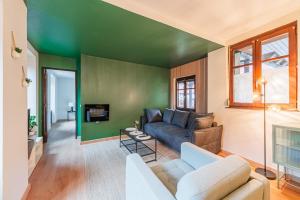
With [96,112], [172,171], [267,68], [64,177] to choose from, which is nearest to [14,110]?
[64,177]

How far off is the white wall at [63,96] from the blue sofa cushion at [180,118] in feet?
20.6

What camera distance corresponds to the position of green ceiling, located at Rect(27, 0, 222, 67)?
1.95 meters

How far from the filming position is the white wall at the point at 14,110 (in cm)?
129

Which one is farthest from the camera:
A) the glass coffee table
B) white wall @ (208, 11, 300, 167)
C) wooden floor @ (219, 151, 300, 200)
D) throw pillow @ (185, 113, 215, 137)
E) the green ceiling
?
the glass coffee table

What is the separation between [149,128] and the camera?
4.14 meters

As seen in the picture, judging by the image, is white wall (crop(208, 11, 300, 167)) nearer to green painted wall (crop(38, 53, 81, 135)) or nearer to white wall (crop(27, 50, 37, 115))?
green painted wall (crop(38, 53, 81, 135))

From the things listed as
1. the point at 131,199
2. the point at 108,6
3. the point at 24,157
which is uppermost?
the point at 108,6

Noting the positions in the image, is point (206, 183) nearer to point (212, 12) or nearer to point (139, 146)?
point (212, 12)

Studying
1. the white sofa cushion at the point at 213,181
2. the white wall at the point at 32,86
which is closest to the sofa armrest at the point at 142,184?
the white sofa cushion at the point at 213,181

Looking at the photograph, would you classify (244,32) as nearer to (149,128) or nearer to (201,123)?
(201,123)

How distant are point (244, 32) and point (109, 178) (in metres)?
3.69

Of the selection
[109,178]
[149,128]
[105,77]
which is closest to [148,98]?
[149,128]

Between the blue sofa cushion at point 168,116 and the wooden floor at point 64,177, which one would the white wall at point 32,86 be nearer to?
the wooden floor at point 64,177

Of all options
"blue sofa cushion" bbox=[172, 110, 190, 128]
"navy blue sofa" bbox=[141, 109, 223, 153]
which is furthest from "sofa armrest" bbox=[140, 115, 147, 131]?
"blue sofa cushion" bbox=[172, 110, 190, 128]
